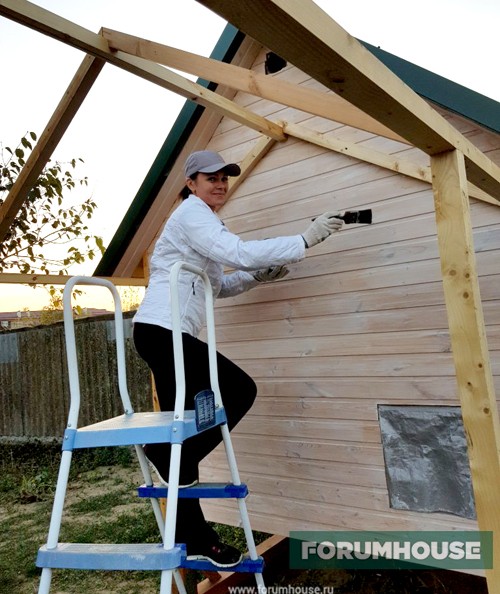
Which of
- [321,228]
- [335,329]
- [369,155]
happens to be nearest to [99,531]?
[335,329]

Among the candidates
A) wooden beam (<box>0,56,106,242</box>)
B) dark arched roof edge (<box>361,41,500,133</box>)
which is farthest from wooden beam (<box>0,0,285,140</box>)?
dark arched roof edge (<box>361,41,500,133</box>)

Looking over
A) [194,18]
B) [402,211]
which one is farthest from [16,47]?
[402,211]

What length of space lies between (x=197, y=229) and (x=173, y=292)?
1.83 ft

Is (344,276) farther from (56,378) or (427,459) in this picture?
(56,378)

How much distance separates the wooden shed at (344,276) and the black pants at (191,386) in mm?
633

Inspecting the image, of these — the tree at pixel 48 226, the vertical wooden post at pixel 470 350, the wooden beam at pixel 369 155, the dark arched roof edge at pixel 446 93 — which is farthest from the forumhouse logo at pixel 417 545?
the tree at pixel 48 226

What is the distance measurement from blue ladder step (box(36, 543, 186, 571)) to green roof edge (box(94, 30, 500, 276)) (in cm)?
196

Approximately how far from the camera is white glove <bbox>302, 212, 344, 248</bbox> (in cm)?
232

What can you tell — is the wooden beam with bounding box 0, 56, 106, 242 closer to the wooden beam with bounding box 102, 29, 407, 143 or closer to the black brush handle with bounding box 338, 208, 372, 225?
the wooden beam with bounding box 102, 29, 407, 143

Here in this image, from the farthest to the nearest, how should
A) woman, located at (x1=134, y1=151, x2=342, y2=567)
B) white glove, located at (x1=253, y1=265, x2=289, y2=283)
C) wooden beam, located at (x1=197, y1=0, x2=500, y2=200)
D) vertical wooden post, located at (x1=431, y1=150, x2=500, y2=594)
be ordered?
white glove, located at (x1=253, y1=265, x2=289, y2=283)
woman, located at (x1=134, y1=151, x2=342, y2=567)
vertical wooden post, located at (x1=431, y1=150, x2=500, y2=594)
wooden beam, located at (x1=197, y1=0, x2=500, y2=200)

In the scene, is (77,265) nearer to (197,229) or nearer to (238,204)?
(238,204)

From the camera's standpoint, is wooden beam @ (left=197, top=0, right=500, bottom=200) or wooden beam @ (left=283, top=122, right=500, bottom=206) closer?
wooden beam @ (left=197, top=0, right=500, bottom=200)

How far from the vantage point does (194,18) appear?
2572mm

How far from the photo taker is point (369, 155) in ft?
9.17
